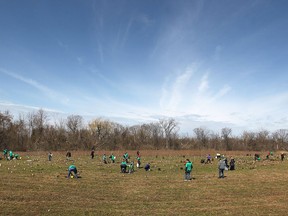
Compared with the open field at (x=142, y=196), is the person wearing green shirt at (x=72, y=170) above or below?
above

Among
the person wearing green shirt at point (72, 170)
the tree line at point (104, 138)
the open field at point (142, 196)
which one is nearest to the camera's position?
the open field at point (142, 196)

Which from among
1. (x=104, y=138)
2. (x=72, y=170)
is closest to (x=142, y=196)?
(x=72, y=170)

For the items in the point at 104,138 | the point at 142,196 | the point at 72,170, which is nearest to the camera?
the point at 142,196

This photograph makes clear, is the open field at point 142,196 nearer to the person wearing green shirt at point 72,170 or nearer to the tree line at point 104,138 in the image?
the person wearing green shirt at point 72,170

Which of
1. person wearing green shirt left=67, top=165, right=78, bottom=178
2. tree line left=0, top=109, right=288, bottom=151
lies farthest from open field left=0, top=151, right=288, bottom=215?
tree line left=0, top=109, right=288, bottom=151

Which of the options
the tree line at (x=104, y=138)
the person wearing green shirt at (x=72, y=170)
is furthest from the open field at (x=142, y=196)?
the tree line at (x=104, y=138)

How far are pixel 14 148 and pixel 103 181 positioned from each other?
63.7 metres

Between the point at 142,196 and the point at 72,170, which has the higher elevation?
the point at 72,170

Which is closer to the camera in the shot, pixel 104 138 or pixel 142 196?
pixel 142 196

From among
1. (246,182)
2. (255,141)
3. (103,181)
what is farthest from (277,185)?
(255,141)

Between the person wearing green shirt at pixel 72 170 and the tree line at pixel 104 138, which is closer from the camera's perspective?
the person wearing green shirt at pixel 72 170

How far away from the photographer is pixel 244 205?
15086 millimetres

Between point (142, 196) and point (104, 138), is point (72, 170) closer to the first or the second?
point (142, 196)

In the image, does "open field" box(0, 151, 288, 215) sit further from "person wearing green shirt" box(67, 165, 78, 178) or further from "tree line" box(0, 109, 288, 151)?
"tree line" box(0, 109, 288, 151)
